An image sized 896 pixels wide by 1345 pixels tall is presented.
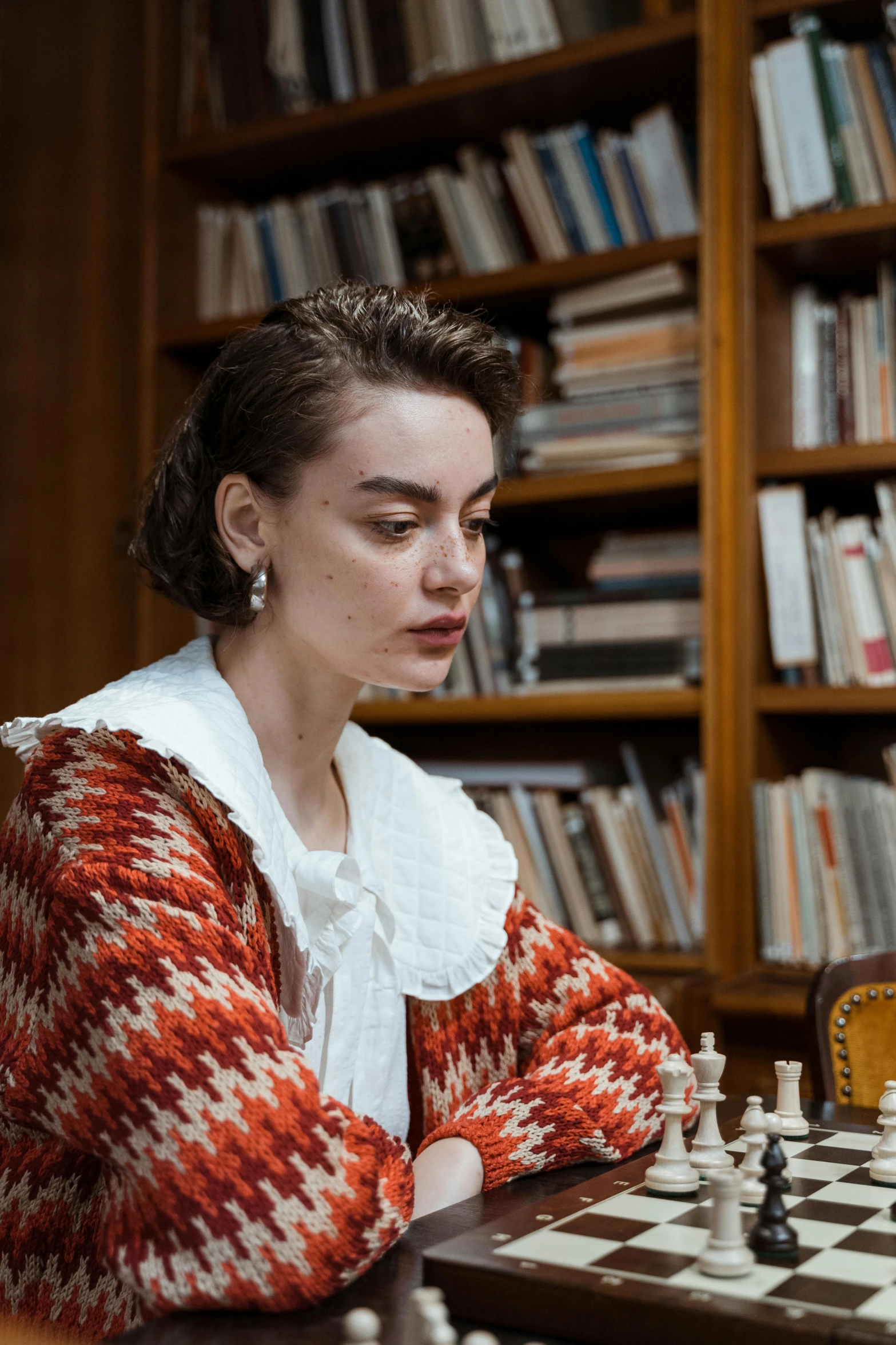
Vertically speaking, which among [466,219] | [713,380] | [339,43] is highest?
[339,43]

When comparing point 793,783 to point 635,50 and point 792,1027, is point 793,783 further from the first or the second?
point 635,50

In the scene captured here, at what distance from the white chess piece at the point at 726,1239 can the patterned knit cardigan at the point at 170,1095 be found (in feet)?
0.66

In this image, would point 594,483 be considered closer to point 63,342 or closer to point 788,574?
point 788,574

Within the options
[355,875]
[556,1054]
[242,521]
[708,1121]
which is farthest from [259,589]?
[708,1121]

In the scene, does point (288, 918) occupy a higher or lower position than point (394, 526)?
lower

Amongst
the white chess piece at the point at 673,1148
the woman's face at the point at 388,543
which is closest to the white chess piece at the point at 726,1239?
the white chess piece at the point at 673,1148

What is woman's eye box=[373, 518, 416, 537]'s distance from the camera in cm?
117

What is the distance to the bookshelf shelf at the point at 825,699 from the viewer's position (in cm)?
208

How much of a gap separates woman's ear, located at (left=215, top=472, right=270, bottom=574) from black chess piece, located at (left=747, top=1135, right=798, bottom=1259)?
71cm

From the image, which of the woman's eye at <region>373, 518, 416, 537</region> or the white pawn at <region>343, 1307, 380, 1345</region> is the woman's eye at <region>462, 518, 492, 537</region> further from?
the white pawn at <region>343, 1307, 380, 1345</region>

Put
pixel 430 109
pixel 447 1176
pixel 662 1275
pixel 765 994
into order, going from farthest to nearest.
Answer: pixel 430 109, pixel 765 994, pixel 447 1176, pixel 662 1275

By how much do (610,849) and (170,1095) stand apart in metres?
1.60

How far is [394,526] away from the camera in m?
1.17

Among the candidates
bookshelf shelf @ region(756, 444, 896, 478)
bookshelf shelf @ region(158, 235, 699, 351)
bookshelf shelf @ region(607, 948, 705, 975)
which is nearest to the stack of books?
bookshelf shelf @ region(158, 235, 699, 351)
